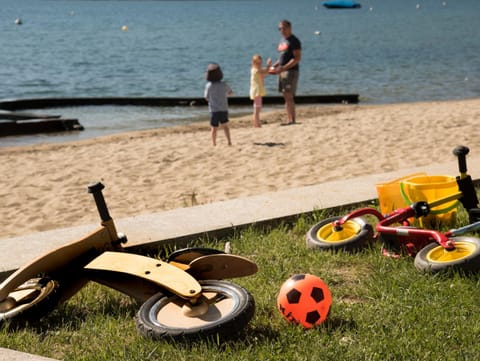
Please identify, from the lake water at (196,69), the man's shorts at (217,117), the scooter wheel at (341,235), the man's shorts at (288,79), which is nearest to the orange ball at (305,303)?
the scooter wheel at (341,235)

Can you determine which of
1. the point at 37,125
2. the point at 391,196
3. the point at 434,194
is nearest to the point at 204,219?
the point at 391,196

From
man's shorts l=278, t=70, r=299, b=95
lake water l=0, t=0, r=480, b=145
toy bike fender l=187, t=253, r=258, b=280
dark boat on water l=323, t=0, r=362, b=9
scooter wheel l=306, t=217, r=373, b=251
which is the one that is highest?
dark boat on water l=323, t=0, r=362, b=9

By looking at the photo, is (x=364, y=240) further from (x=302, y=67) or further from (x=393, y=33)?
(x=393, y=33)

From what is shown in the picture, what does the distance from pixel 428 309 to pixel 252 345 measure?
0.98m

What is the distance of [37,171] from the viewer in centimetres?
1112

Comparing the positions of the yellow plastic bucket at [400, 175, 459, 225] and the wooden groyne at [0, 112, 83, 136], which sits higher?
the yellow plastic bucket at [400, 175, 459, 225]

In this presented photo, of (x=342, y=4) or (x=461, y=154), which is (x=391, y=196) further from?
(x=342, y=4)

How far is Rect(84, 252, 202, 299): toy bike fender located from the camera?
3777 millimetres

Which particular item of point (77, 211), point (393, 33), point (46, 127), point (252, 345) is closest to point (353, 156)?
point (77, 211)

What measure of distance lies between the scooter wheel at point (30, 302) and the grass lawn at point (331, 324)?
0.28 ft

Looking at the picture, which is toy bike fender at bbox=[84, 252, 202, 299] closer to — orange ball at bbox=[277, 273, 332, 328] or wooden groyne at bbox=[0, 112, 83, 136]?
orange ball at bbox=[277, 273, 332, 328]

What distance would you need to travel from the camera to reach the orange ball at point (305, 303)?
12.3 feet

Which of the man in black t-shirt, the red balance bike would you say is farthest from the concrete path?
the man in black t-shirt

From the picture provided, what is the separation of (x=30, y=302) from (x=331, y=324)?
169 cm
